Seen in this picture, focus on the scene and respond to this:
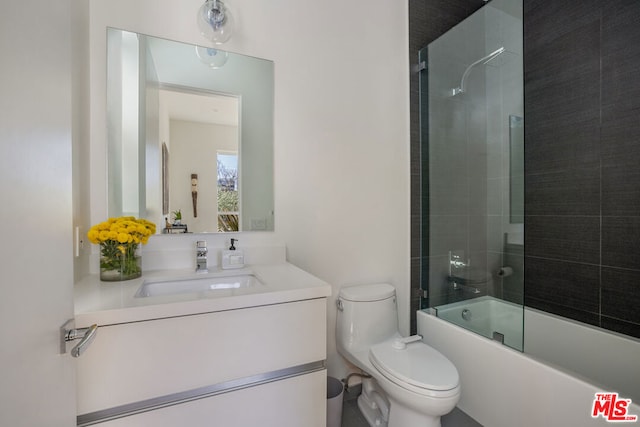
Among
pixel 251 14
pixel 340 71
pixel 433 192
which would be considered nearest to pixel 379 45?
pixel 340 71

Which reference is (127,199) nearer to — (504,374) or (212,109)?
(212,109)

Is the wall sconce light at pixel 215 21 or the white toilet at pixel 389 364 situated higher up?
the wall sconce light at pixel 215 21

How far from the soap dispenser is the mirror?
0.15 meters

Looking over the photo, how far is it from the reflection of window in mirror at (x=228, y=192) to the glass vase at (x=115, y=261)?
0.43m

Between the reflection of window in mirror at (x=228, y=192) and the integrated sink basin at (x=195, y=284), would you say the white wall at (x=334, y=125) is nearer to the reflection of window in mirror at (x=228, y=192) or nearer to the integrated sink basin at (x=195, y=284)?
the reflection of window in mirror at (x=228, y=192)

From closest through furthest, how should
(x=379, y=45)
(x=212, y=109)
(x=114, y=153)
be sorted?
(x=114, y=153)
(x=212, y=109)
(x=379, y=45)

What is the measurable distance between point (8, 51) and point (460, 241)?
211 cm

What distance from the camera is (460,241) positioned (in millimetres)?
1931

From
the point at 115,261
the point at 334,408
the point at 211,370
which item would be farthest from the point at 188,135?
the point at 334,408

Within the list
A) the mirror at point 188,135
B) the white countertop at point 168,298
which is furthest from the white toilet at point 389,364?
the mirror at point 188,135

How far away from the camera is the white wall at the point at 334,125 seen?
5.11ft

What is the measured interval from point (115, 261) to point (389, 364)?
1.26m

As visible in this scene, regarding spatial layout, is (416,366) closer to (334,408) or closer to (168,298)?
(334,408)

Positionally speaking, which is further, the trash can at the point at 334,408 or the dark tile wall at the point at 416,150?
the dark tile wall at the point at 416,150
